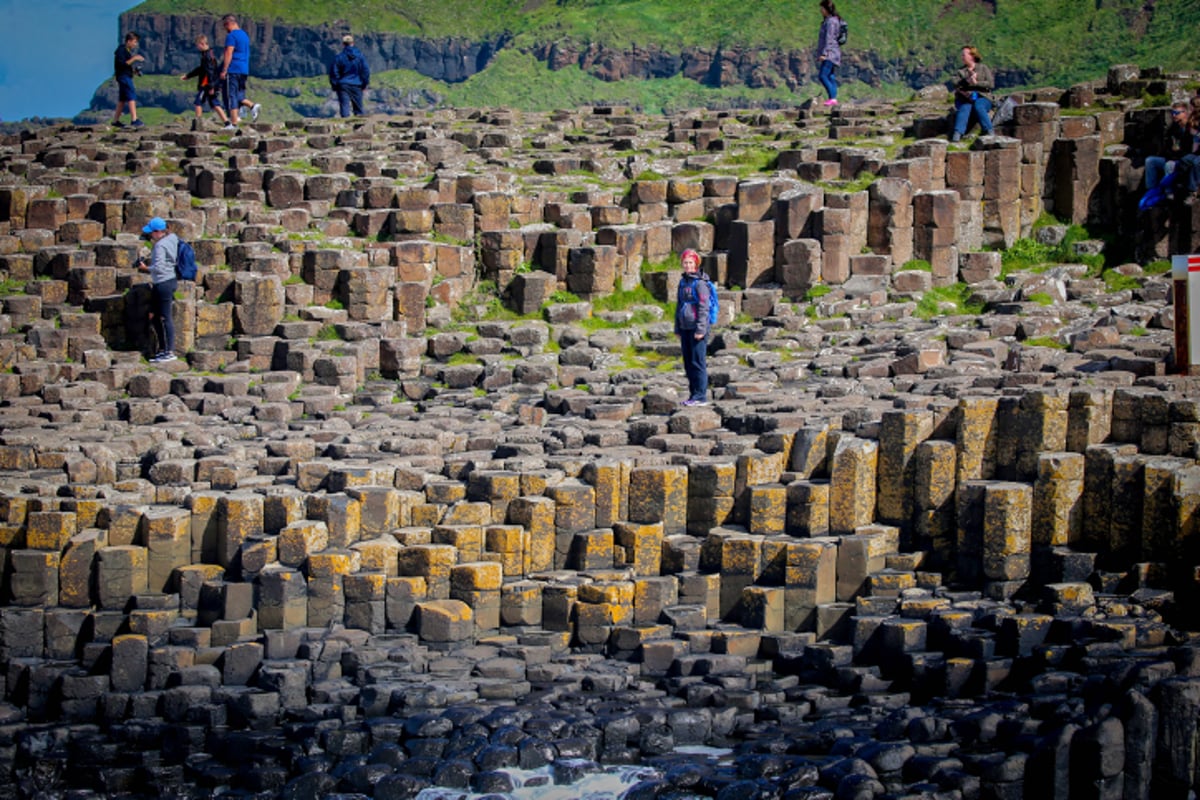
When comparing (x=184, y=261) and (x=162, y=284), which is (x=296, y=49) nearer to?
(x=184, y=261)

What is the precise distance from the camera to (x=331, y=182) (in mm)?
30781

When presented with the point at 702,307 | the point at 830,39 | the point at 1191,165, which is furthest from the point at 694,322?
the point at 830,39

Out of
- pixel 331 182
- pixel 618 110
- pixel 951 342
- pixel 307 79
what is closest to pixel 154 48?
pixel 307 79

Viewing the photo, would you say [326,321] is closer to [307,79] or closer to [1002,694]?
[1002,694]

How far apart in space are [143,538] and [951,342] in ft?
40.4

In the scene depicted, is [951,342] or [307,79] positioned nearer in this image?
[951,342]

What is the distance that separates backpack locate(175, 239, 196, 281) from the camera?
26859 millimetres

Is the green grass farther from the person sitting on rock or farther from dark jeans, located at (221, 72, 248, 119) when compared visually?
dark jeans, located at (221, 72, 248, 119)

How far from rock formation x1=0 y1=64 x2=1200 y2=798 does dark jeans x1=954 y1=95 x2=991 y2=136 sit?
296 centimetres

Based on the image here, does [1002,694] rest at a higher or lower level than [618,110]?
lower

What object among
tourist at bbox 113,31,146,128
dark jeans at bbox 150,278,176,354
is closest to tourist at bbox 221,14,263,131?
tourist at bbox 113,31,146,128

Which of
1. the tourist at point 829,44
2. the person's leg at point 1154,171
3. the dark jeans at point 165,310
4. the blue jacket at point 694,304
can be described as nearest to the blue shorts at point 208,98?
the dark jeans at point 165,310

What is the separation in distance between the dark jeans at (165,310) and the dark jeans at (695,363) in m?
7.99

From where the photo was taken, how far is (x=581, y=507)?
21.3m
